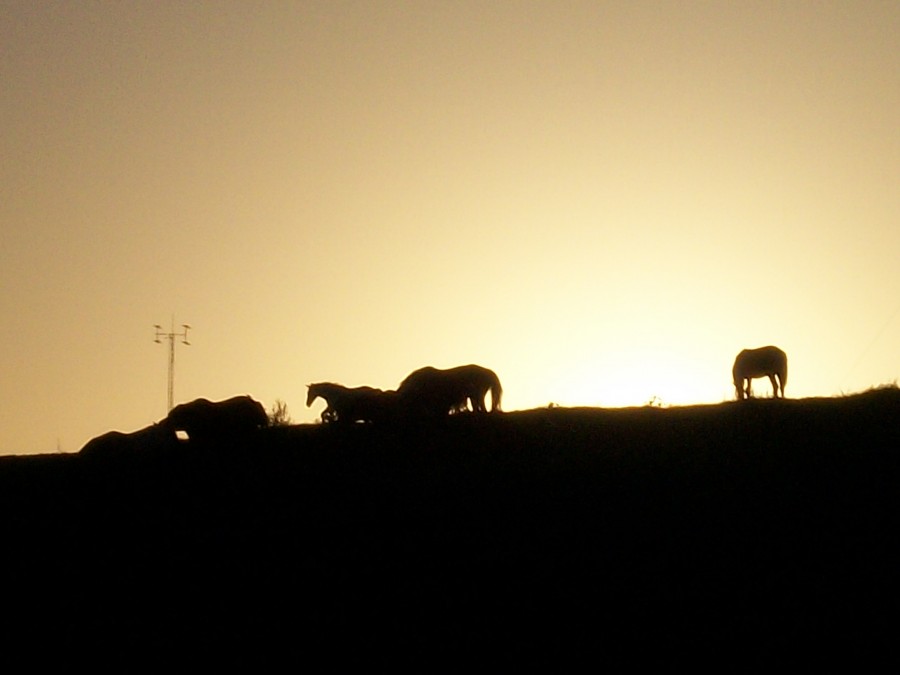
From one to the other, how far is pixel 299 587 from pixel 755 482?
19.8 ft

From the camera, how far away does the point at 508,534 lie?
1510cm

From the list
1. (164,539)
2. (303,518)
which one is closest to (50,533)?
(164,539)

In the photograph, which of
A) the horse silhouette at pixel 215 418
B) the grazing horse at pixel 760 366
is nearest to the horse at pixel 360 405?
the horse silhouette at pixel 215 418

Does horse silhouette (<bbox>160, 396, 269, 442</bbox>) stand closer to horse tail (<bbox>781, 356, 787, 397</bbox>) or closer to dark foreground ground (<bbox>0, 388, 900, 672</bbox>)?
dark foreground ground (<bbox>0, 388, 900, 672</bbox>)

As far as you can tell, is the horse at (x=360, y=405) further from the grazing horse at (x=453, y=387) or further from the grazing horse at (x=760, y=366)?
the grazing horse at (x=760, y=366)

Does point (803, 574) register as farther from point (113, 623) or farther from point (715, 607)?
point (113, 623)

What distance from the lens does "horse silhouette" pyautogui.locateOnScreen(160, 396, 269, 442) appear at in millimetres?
23203

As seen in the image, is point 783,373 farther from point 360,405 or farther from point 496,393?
point 360,405

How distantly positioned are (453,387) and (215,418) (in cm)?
448

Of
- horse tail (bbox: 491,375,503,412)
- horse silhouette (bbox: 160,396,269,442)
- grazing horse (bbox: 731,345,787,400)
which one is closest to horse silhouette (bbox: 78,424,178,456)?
horse silhouette (bbox: 160,396,269,442)

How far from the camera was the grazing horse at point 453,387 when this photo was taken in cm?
2444

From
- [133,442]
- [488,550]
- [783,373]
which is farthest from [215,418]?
[783,373]

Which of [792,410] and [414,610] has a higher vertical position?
[792,410]

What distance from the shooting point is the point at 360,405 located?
24094 millimetres
